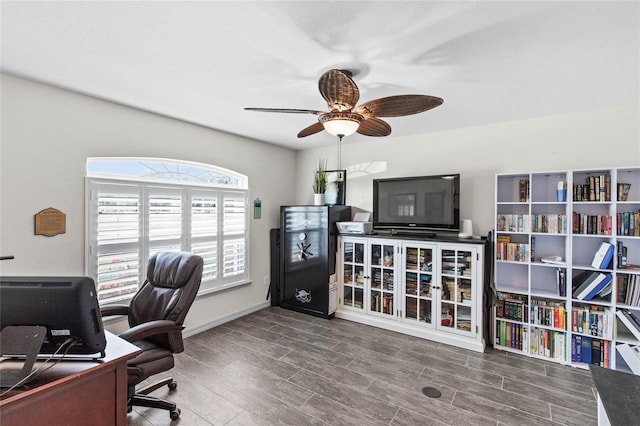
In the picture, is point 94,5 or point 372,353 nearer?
point 94,5

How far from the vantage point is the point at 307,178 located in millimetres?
4852

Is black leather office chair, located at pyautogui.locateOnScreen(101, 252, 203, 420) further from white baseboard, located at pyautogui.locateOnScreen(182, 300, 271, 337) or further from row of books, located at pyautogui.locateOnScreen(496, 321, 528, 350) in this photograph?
row of books, located at pyautogui.locateOnScreen(496, 321, 528, 350)

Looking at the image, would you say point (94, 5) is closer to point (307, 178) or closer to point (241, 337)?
point (241, 337)

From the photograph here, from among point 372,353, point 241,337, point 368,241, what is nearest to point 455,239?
point 368,241

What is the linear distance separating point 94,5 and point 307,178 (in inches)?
140

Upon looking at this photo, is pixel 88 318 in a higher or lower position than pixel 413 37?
lower

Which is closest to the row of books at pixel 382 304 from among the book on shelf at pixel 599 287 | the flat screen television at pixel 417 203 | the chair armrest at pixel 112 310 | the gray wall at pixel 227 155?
the flat screen television at pixel 417 203

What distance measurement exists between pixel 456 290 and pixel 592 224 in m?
1.39

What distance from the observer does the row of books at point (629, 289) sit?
2.53 meters

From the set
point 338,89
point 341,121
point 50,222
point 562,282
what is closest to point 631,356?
point 562,282

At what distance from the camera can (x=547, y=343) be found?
113 inches

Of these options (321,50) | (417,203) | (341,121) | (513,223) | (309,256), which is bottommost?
(309,256)

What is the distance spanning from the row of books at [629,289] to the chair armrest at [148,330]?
148 inches

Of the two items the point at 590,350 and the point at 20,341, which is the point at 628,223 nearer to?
the point at 590,350
